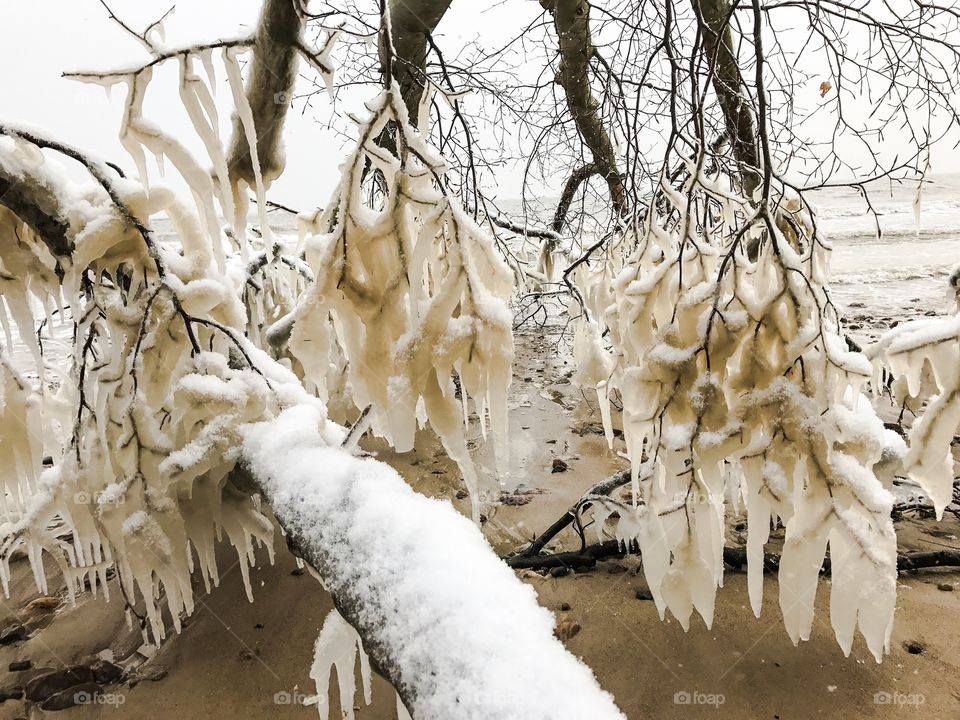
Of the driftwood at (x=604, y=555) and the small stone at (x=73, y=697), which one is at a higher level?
the driftwood at (x=604, y=555)

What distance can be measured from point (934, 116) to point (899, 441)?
62.5 inches

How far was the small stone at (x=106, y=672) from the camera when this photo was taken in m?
2.20

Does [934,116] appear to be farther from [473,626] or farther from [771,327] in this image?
[473,626]

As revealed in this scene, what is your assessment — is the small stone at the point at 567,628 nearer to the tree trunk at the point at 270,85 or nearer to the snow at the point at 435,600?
the snow at the point at 435,600

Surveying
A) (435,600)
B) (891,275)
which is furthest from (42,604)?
(891,275)

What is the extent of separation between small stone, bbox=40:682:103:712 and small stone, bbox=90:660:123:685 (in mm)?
38

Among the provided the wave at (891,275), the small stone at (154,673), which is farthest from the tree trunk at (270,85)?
the wave at (891,275)

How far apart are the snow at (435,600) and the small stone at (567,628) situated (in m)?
1.58

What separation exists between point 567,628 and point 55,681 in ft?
6.74

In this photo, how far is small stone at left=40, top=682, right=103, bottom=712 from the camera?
2.09 m

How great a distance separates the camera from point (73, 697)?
211 centimetres

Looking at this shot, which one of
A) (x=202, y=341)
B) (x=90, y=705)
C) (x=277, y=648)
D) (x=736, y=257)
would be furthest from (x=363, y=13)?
(x=90, y=705)

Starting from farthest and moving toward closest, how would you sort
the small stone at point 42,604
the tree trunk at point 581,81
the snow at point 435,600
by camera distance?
the tree trunk at point 581,81
the small stone at point 42,604
the snow at point 435,600

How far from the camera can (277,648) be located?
234 centimetres
